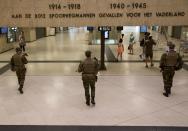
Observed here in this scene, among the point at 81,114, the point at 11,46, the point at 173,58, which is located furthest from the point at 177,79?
the point at 11,46

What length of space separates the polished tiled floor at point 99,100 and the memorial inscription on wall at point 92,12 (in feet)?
7.91

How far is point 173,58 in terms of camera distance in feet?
28.1

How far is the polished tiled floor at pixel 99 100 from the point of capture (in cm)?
701

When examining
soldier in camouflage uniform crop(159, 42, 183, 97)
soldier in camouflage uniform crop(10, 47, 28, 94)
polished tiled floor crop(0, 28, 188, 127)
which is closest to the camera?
polished tiled floor crop(0, 28, 188, 127)

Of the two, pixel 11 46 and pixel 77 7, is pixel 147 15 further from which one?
pixel 11 46

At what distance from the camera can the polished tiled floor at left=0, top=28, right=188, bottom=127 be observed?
701cm

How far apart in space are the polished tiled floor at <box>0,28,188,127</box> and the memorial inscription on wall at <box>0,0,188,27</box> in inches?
94.9

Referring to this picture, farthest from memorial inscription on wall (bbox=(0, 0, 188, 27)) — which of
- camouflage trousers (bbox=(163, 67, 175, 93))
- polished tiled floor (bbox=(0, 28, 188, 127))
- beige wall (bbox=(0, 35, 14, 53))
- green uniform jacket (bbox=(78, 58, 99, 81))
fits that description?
beige wall (bbox=(0, 35, 14, 53))

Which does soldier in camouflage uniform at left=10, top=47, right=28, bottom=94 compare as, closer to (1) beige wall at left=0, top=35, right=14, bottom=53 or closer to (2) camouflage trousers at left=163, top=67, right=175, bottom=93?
(2) camouflage trousers at left=163, top=67, right=175, bottom=93

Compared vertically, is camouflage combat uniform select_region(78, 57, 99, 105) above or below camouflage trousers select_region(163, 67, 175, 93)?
above

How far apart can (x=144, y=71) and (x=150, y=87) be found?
8.88 ft

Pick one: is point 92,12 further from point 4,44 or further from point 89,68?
point 4,44

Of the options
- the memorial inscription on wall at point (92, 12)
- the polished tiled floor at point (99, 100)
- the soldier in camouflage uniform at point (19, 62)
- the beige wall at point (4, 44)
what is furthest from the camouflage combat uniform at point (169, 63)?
Answer: the beige wall at point (4, 44)

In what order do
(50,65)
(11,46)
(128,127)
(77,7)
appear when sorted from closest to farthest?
(128,127), (77,7), (50,65), (11,46)
